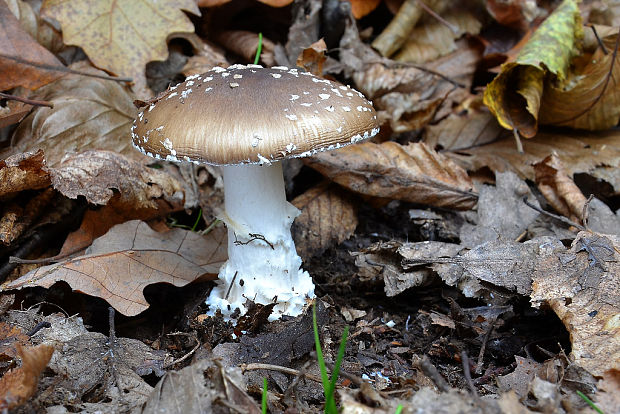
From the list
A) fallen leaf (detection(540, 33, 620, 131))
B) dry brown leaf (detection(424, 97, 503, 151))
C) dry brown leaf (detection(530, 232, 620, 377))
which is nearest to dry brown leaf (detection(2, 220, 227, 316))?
dry brown leaf (detection(530, 232, 620, 377))

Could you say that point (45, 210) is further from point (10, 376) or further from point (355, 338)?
point (355, 338)

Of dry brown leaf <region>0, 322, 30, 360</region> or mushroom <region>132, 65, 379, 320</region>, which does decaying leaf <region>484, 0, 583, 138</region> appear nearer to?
mushroom <region>132, 65, 379, 320</region>

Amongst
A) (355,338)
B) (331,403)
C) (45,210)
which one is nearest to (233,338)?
(355,338)

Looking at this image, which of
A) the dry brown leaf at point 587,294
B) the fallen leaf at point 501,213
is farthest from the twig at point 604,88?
the dry brown leaf at point 587,294

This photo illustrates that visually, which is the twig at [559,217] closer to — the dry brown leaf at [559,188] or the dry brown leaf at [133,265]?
the dry brown leaf at [559,188]

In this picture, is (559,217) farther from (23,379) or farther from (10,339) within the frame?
(10,339)

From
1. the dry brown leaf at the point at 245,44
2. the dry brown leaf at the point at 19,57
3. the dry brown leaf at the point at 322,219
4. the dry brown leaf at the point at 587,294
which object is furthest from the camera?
the dry brown leaf at the point at 245,44
